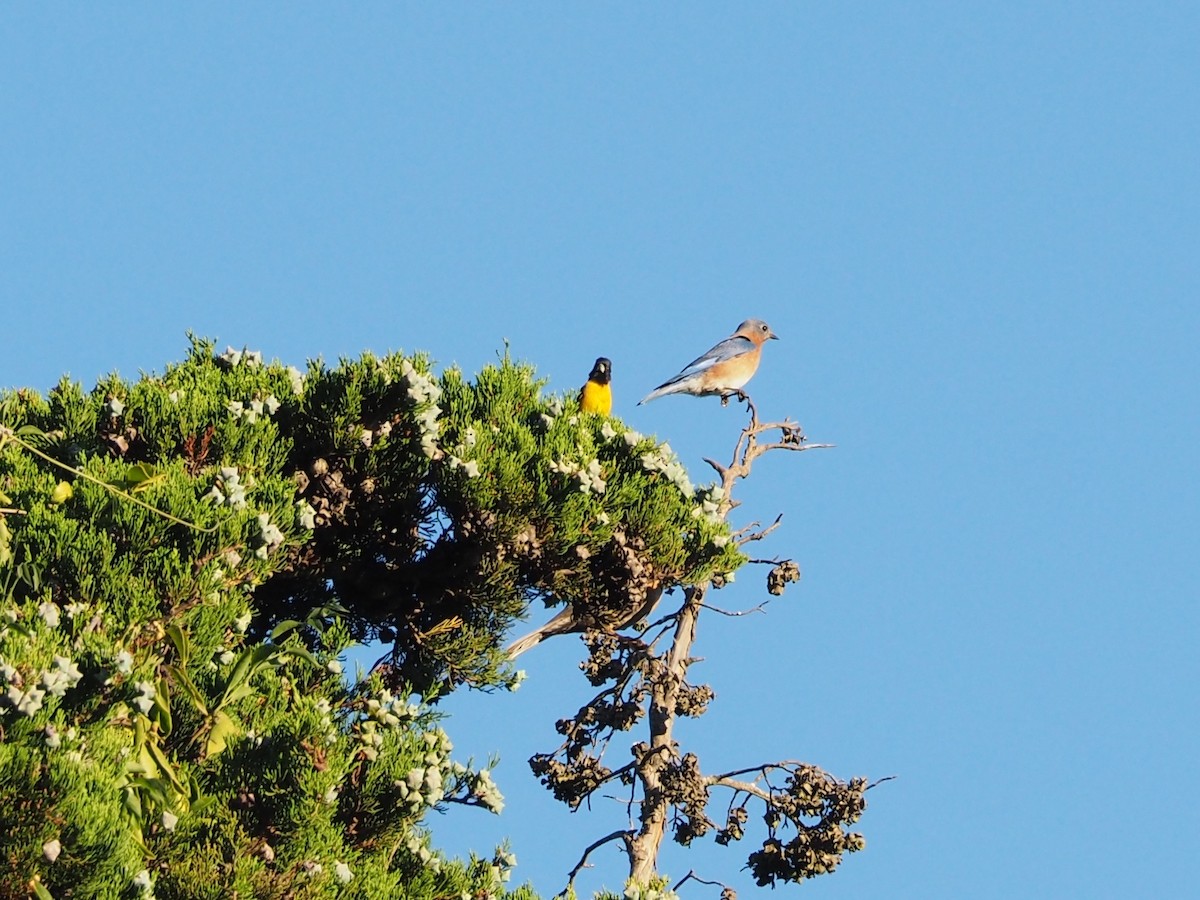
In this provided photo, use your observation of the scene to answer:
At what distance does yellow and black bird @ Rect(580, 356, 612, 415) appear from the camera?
15.2m

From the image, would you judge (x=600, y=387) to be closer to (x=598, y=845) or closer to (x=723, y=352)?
(x=723, y=352)

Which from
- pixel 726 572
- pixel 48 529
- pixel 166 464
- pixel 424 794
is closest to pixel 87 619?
pixel 48 529

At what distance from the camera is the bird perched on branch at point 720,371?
54.4ft

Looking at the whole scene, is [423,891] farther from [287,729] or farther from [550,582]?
[550,582]

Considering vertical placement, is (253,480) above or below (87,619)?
above

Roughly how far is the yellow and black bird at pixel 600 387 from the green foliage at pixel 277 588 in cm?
532

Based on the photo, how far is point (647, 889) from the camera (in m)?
8.48

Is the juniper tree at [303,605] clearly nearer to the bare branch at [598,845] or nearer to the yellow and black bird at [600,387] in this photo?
the bare branch at [598,845]

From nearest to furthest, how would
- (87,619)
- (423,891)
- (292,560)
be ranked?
(87,619) → (423,891) → (292,560)

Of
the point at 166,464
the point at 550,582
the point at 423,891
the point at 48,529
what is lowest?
the point at 423,891

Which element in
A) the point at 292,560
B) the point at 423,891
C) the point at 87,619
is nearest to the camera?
the point at 87,619

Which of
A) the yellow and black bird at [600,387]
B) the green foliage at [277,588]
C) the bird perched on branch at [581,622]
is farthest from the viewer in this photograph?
the yellow and black bird at [600,387]

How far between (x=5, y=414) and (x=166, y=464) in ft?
5.09

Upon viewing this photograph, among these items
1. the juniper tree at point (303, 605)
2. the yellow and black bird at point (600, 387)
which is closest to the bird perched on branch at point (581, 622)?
the juniper tree at point (303, 605)
